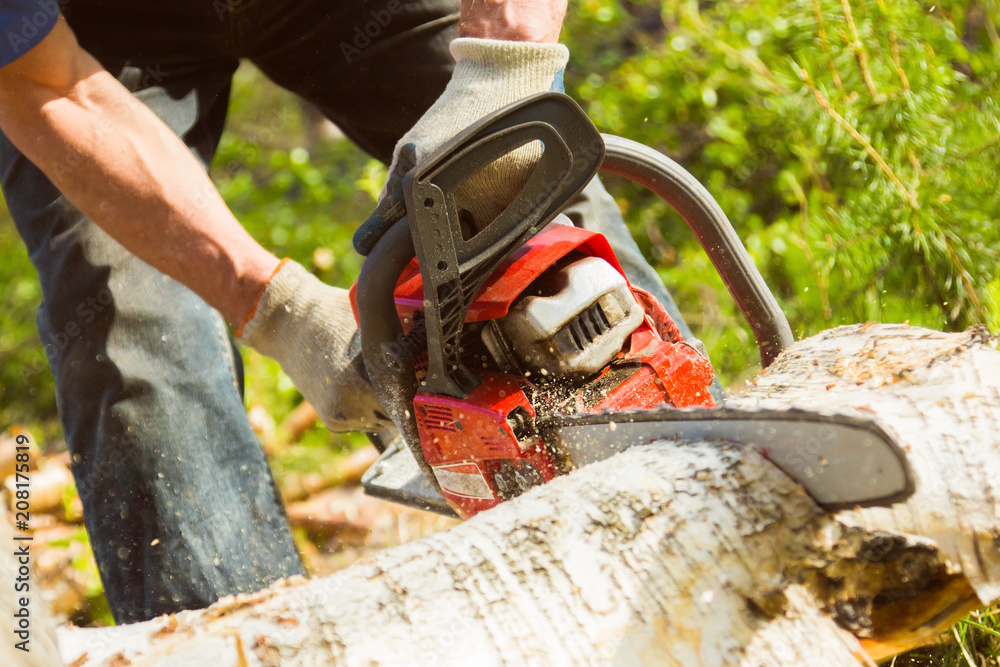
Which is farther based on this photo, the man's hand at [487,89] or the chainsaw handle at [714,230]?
the chainsaw handle at [714,230]

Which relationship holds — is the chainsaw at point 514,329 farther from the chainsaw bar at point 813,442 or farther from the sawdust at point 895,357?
the sawdust at point 895,357

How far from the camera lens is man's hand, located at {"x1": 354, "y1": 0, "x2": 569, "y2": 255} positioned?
4.45 feet

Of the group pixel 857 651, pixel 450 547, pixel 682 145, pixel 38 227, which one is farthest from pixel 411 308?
pixel 682 145

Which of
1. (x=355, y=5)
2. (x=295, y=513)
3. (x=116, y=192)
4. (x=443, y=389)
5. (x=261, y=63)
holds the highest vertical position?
(x=355, y=5)

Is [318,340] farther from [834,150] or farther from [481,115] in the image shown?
[834,150]

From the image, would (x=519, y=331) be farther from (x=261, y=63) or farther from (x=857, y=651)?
(x=261, y=63)

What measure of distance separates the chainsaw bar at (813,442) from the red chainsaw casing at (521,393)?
22 centimetres

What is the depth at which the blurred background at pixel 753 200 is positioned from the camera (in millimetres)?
2092

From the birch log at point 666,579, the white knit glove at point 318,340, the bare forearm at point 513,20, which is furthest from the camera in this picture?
the white knit glove at point 318,340

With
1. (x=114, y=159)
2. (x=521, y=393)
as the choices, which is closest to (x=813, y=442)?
(x=521, y=393)

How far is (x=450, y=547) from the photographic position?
925 mm

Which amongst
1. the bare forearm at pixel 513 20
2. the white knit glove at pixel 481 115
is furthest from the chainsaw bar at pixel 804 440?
the bare forearm at pixel 513 20

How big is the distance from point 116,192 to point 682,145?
110 inches

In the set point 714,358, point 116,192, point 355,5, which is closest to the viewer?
point 116,192
